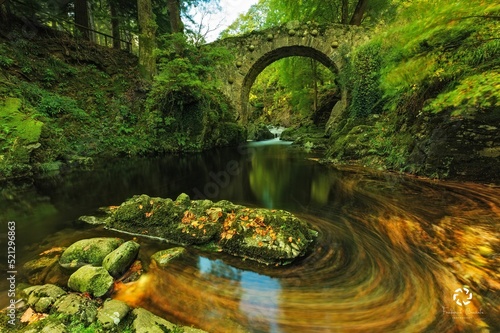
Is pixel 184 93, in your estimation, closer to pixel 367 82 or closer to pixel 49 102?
pixel 49 102

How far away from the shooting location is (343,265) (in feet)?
9.81

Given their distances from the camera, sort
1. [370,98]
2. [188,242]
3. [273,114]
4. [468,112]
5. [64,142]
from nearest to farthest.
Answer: [188,242]
[468,112]
[64,142]
[370,98]
[273,114]

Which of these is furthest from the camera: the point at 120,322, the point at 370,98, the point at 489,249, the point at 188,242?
the point at 370,98

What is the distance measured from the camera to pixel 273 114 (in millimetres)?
32438

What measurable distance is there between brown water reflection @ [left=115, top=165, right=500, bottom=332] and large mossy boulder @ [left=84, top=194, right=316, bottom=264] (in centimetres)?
20

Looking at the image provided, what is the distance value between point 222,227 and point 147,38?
448 inches

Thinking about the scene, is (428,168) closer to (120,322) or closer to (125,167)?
A: (120,322)

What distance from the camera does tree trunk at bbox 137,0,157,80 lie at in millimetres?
11461

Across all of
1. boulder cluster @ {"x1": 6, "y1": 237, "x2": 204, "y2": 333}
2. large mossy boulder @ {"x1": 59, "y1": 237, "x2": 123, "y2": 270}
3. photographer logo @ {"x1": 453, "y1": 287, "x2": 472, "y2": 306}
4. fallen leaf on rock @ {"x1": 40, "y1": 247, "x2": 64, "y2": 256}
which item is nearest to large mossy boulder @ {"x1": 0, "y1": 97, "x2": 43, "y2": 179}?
fallen leaf on rock @ {"x1": 40, "y1": 247, "x2": 64, "y2": 256}

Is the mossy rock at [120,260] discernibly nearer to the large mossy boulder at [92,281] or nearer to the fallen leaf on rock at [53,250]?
the large mossy boulder at [92,281]

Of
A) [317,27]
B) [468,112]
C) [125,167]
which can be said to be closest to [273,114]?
[317,27]

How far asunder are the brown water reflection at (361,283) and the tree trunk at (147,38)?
11.1 meters

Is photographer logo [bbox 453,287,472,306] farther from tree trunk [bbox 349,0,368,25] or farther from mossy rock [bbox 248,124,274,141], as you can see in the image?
mossy rock [bbox 248,124,274,141]

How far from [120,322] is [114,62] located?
14.3 metres
